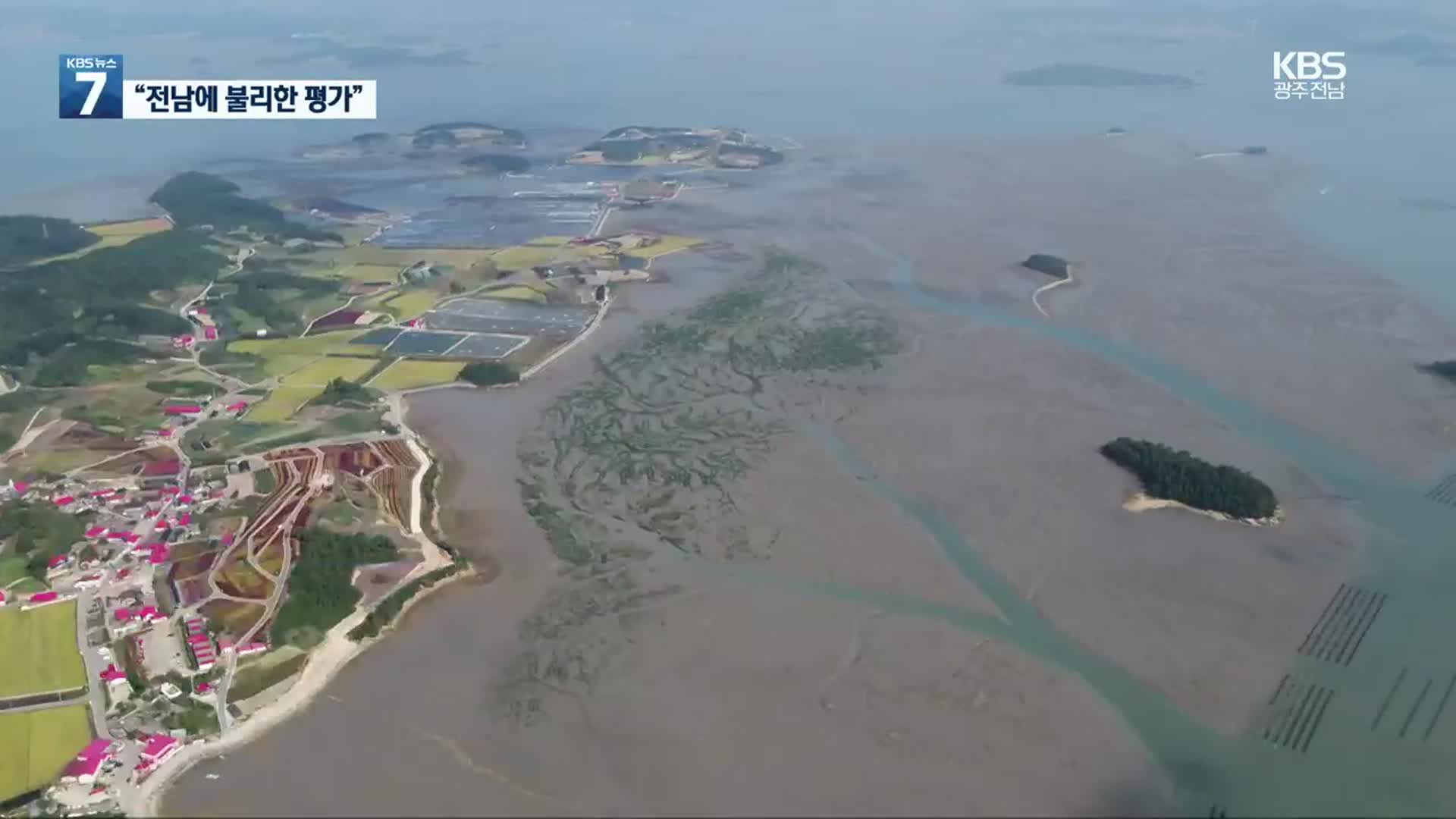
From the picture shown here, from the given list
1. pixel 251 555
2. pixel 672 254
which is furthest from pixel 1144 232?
pixel 251 555

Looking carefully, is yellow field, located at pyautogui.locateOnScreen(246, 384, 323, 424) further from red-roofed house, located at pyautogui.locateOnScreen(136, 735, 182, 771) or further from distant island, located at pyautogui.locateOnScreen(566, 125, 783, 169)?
distant island, located at pyautogui.locateOnScreen(566, 125, 783, 169)

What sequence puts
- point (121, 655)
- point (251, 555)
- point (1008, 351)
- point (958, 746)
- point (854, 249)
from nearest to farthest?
point (958, 746) < point (121, 655) < point (251, 555) < point (1008, 351) < point (854, 249)

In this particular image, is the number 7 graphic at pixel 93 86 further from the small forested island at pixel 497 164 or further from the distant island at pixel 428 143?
the distant island at pixel 428 143

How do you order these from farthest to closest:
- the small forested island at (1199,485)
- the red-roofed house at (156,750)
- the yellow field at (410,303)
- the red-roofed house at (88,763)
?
the yellow field at (410,303)
the small forested island at (1199,485)
the red-roofed house at (156,750)
the red-roofed house at (88,763)

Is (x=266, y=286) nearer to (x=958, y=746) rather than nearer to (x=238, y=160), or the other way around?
(x=238, y=160)

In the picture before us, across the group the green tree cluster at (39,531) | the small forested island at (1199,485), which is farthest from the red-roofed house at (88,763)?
the small forested island at (1199,485)

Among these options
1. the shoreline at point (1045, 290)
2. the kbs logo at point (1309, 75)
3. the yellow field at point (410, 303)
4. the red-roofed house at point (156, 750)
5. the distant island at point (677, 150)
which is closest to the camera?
the red-roofed house at point (156, 750)
